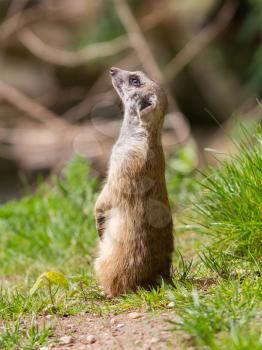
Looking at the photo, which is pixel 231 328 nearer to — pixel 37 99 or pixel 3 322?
pixel 3 322

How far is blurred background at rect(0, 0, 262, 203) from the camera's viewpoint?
9289 mm

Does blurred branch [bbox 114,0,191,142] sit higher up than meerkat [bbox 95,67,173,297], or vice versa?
blurred branch [bbox 114,0,191,142]

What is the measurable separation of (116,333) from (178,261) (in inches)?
49.9

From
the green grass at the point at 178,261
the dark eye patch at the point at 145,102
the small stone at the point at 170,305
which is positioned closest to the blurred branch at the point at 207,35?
the green grass at the point at 178,261

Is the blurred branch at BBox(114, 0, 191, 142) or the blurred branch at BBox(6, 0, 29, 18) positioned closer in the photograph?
the blurred branch at BBox(114, 0, 191, 142)

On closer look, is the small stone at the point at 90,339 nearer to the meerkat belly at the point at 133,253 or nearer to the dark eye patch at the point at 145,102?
the meerkat belly at the point at 133,253

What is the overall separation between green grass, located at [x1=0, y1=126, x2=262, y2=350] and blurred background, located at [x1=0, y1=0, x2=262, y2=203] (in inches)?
134

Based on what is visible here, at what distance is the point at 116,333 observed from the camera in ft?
9.64

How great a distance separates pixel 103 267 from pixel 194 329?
3.25 ft

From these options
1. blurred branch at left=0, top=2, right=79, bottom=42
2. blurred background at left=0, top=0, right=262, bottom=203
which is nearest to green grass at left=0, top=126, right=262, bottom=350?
blurred background at left=0, top=0, right=262, bottom=203

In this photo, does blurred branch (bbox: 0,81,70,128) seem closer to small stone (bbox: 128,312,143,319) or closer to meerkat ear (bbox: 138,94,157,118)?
meerkat ear (bbox: 138,94,157,118)

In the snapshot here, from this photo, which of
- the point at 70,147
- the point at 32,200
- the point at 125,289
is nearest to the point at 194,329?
the point at 125,289

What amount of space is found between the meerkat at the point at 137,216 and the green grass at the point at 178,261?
12 centimetres

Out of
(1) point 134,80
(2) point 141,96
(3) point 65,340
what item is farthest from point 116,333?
(1) point 134,80
